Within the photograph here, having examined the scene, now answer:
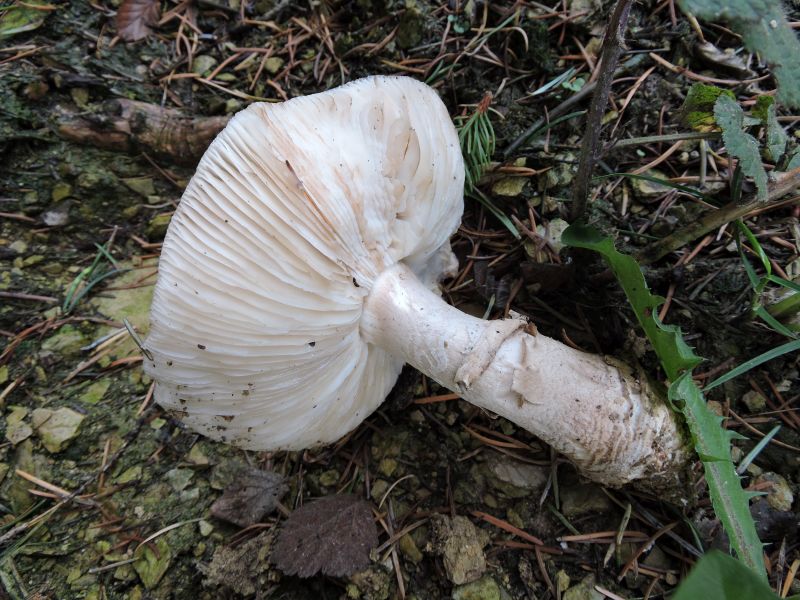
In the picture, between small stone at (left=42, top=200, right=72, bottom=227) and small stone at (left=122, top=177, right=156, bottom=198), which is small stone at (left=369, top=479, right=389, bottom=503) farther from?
small stone at (left=42, top=200, right=72, bottom=227)

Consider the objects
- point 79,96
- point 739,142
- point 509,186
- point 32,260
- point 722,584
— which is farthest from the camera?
point 79,96

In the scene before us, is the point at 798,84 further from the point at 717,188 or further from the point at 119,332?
the point at 119,332

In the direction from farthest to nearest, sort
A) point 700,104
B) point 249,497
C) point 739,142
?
point 249,497
point 700,104
point 739,142

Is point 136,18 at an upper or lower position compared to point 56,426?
upper

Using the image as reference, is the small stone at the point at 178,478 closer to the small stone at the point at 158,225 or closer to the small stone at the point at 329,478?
the small stone at the point at 329,478

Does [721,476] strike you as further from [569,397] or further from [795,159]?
[795,159]

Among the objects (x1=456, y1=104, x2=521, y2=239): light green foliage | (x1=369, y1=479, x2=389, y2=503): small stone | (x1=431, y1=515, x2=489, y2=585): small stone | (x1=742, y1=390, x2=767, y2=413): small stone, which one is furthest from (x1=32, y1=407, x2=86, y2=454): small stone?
(x1=742, y1=390, x2=767, y2=413): small stone

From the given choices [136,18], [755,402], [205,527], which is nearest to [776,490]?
[755,402]
